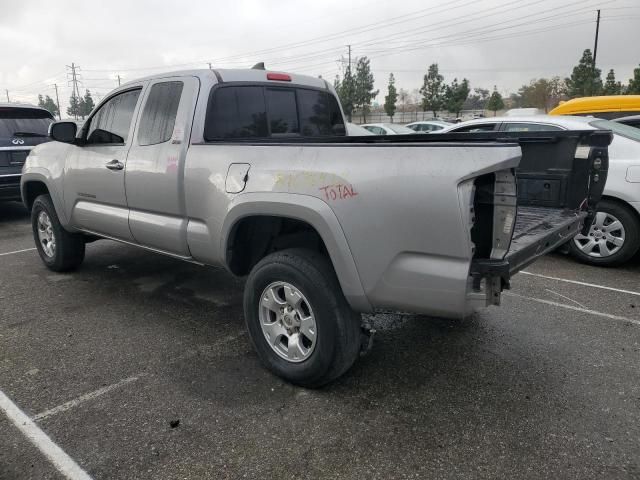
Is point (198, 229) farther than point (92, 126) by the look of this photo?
No

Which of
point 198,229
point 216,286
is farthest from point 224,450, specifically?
point 216,286

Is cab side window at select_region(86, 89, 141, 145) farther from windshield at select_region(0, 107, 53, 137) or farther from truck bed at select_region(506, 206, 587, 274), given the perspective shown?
windshield at select_region(0, 107, 53, 137)

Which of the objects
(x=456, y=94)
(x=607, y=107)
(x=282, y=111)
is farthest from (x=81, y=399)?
(x=456, y=94)

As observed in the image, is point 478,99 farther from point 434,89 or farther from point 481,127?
point 481,127

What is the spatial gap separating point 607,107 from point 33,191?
385 inches

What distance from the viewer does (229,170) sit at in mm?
3242

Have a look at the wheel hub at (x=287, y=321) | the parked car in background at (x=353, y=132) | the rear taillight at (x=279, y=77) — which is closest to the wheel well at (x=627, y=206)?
the parked car in background at (x=353, y=132)

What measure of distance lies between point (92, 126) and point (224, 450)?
3.57m

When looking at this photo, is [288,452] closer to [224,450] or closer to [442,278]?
[224,450]

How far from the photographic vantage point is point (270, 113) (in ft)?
13.4

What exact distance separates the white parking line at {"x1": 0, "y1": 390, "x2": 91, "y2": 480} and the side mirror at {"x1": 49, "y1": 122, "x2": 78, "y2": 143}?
2.41 meters

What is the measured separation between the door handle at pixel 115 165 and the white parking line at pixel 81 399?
180 cm

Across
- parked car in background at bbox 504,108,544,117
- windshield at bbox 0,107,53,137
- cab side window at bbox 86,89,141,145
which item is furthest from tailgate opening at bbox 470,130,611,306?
windshield at bbox 0,107,53,137

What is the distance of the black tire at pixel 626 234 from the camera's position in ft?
18.0
